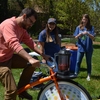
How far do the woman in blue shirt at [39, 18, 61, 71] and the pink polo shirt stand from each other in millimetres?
1792

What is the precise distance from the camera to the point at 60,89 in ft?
12.5

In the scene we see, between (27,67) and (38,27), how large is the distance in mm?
28570

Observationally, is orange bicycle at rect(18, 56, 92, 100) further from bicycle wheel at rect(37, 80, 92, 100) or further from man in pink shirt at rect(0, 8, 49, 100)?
man in pink shirt at rect(0, 8, 49, 100)

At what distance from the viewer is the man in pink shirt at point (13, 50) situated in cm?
334

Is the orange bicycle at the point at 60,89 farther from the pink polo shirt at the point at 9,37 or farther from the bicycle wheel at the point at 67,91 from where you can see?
the pink polo shirt at the point at 9,37

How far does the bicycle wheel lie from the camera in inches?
146

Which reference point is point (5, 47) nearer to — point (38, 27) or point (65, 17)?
point (65, 17)

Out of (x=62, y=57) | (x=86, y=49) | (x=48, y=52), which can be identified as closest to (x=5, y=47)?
(x=62, y=57)

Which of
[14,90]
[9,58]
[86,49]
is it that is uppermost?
[9,58]

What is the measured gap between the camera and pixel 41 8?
29125 mm

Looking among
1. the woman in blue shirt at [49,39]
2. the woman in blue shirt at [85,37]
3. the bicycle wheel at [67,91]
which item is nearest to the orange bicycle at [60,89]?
the bicycle wheel at [67,91]

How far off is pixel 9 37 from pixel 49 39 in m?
2.54

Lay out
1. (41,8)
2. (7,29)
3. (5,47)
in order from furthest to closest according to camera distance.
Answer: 1. (41,8)
2. (5,47)
3. (7,29)

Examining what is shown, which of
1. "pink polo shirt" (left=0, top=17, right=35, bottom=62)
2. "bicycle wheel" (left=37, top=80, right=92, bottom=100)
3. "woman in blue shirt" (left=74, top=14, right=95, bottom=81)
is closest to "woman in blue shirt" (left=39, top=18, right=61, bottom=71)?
"woman in blue shirt" (left=74, top=14, right=95, bottom=81)
